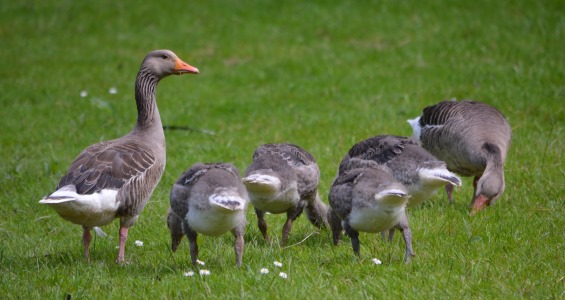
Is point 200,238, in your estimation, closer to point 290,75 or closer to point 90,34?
point 290,75

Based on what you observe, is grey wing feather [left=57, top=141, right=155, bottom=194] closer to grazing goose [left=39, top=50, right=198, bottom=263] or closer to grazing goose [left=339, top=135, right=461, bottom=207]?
grazing goose [left=39, top=50, right=198, bottom=263]

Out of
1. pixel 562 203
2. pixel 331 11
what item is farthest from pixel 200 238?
pixel 331 11

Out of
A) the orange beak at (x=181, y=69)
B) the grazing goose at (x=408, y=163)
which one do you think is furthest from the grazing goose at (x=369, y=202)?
the orange beak at (x=181, y=69)

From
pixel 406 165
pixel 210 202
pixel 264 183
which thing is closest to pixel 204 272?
pixel 210 202

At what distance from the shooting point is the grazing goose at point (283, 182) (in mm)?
6738

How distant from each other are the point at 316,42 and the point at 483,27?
Answer: 3.46m

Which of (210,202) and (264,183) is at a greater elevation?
(210,202)

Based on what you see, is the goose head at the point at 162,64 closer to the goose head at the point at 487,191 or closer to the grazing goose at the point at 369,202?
the grazing goose at the point at 369,202

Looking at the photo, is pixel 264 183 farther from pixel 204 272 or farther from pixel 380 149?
pixel 380 149

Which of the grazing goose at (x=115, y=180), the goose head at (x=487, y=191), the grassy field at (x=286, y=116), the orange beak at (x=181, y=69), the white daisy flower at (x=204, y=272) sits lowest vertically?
the grassy field at (x=286, y=116)

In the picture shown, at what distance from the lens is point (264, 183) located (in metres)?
6.56

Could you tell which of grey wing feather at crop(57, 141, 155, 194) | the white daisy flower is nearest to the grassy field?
the white daisy flower

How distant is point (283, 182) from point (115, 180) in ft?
5.09

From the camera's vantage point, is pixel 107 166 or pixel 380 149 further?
pixel 380 149
